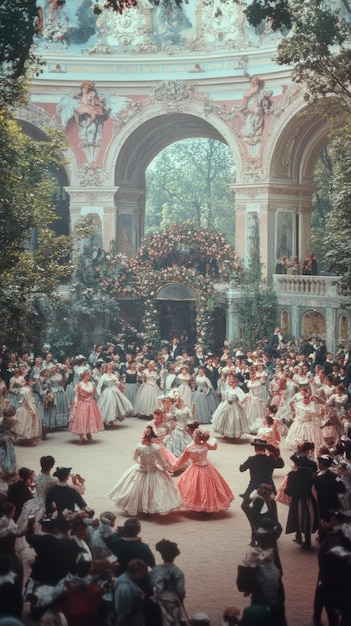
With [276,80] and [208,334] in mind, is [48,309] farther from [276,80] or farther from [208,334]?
[276,80]

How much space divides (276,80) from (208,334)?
29.9 feet

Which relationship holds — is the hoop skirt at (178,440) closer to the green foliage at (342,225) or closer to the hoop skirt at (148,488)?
the hoop skirt at (148,488)

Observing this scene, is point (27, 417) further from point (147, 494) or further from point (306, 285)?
point (306, 285)

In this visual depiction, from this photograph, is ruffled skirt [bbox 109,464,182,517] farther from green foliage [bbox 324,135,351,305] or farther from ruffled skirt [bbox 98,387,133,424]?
ruffled skirt [bbox 98,387,133,424]

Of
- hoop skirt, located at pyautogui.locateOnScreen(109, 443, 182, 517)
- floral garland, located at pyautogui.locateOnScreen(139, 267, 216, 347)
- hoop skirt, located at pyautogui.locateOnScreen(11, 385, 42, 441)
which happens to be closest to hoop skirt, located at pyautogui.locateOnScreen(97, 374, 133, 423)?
hoop skirt, located at pyautogui.locateOnScreen(11, 385, 42, 441)

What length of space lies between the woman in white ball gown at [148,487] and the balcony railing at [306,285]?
15.3m

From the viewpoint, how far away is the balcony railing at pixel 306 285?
29938mm

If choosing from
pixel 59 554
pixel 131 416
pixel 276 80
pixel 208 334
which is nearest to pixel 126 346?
pixel 208 334

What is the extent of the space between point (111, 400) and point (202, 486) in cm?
835

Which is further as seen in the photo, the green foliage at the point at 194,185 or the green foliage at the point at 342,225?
the green foliage at the point at 194,185

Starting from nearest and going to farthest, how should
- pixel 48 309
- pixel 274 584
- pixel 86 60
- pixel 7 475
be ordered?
1. pixel 274 584
2. pixel 7 475
3. pixel 48 309
4. pixel 86 60

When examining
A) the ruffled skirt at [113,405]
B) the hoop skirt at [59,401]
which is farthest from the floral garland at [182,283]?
the hoop skirt at [59,401]

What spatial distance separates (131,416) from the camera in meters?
25.9

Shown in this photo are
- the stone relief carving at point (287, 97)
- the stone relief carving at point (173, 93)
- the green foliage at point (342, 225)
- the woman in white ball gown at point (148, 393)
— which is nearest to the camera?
the green foliage at point (342, 225)
